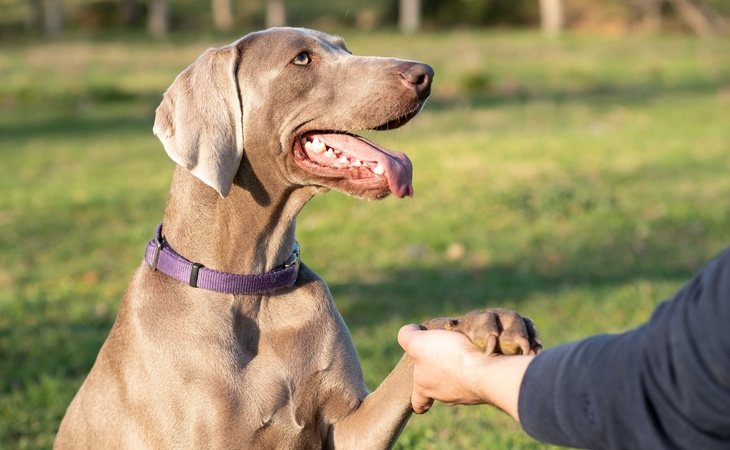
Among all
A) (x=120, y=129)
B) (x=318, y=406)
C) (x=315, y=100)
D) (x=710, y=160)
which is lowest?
(x=120, y=129)

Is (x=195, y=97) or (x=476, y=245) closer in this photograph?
(x=195, y=97)

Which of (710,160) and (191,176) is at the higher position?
(191,176)

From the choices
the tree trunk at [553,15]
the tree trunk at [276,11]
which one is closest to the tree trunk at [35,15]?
the tree trunk at [276,11]

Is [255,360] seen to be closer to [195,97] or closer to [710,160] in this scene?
[195,97]

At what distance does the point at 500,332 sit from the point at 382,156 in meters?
1.04

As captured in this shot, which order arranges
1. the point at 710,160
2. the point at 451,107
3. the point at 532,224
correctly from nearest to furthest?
the point at 532,224
the point at 710,160
the point at 451,107

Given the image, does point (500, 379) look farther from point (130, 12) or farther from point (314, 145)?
point (130, 12)

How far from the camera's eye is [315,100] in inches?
158

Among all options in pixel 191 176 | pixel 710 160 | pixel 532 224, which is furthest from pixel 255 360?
pixel 710 160

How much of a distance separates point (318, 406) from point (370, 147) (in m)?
0.89

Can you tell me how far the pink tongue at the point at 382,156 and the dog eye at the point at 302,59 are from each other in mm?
257

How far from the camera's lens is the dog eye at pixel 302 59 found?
4.07 meters

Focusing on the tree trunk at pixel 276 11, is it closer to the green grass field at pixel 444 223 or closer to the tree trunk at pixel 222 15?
the tree trunk at pixel 222 15

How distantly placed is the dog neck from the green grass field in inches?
25.9
